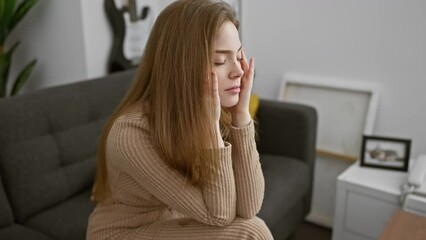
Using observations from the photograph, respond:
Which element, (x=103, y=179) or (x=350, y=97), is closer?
(x=103, y=179)

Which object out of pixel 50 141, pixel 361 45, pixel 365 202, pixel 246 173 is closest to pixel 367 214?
pixel 365 202

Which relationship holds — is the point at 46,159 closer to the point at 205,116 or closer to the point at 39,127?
the point at 39,127

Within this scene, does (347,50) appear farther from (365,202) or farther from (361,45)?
(365,202)

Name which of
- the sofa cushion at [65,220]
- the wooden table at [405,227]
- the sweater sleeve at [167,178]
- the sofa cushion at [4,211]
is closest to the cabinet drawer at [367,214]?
the wooden table at [405,227]

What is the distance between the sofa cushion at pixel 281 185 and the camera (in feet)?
5.27

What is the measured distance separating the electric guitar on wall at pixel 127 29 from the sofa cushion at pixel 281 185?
85 cm

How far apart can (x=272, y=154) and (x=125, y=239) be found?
3.72 feet

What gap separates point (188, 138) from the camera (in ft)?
3.19

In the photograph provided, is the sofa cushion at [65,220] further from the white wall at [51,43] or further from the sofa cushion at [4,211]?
the white wall at [51,43]

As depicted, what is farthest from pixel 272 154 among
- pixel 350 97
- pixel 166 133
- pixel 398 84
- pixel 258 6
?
pixel 166 133

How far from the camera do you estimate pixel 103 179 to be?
1224 millimetres

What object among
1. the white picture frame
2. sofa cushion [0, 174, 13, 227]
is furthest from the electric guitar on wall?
sofa cushion [0, 174, 13, 227]

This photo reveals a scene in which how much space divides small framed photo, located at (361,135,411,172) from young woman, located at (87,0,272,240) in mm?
1007

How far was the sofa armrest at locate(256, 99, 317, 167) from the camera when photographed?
1.95 metres
